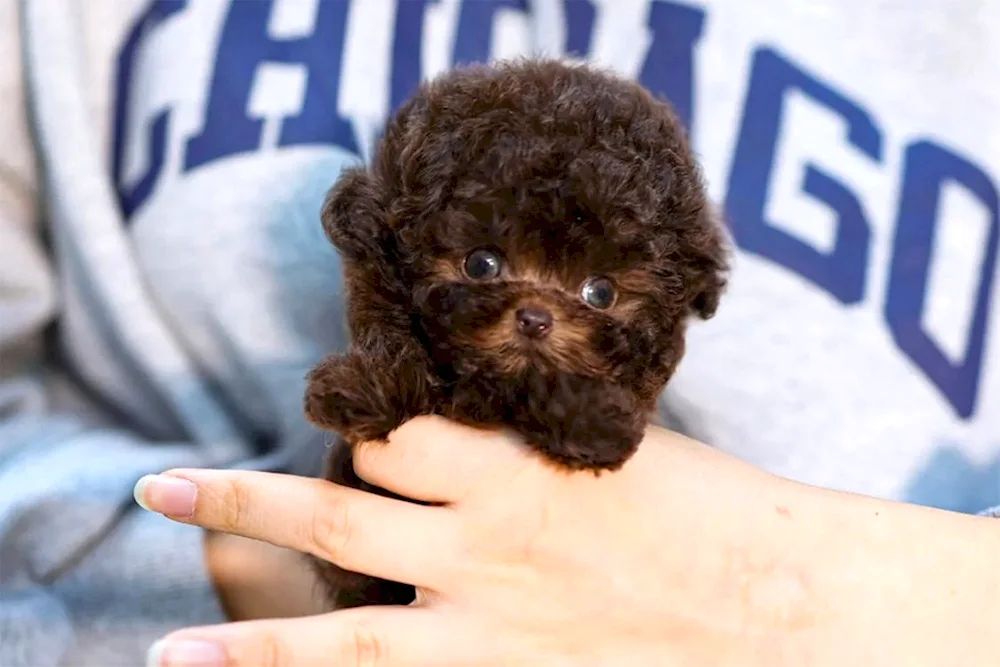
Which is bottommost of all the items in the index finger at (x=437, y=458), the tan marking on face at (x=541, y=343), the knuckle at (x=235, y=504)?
the knuckle at (x=235, y=504)

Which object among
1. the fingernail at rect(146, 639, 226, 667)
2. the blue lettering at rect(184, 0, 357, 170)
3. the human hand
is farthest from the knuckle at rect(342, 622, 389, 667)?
the blue lettering at rect(184, 0, 357, 170)

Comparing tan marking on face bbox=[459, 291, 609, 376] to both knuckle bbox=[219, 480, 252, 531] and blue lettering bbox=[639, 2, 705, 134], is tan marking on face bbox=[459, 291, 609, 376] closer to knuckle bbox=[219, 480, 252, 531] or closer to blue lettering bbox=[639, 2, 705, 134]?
knuckle bbox=[219, 480, 252, 531]

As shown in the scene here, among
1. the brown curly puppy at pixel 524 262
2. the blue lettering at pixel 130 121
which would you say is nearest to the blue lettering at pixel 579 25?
the brown curly puppy at pixel 524 262

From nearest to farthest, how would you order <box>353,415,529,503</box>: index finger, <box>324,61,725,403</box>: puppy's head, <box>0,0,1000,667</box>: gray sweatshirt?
<box>324,61,725,403</box>: puppy's head → <box>353,415,529,503</box>: index finger → <box>0,0,1000,667</box>: gray sweatshirt

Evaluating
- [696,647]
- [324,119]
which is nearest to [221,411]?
[324,119]

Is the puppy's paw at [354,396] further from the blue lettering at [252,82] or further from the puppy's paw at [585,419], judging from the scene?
the blue lettering at [252,82]

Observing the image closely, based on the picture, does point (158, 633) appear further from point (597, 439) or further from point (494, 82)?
point (494, 82)

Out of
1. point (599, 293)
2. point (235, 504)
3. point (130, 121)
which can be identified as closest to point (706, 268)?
point (599, 293)

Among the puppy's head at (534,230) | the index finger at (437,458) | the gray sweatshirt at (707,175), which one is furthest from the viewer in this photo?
the gray sweatshirt at (707,175)
